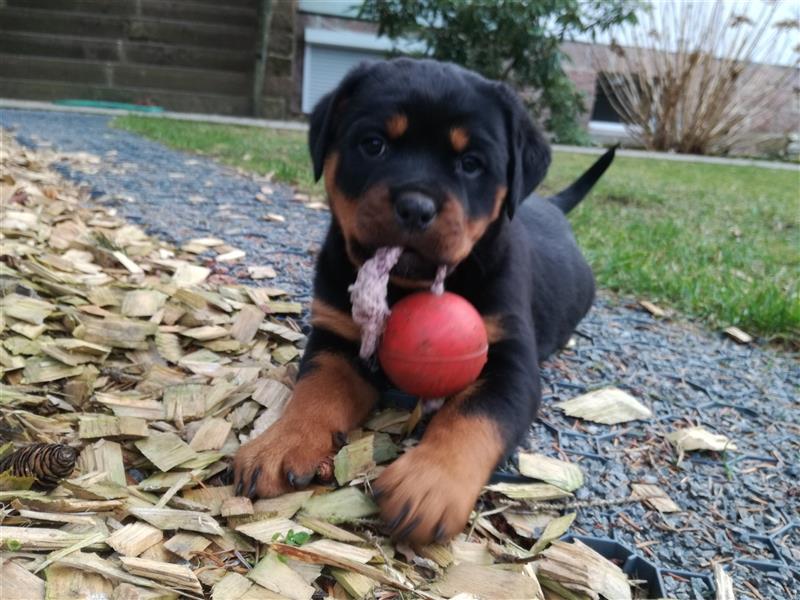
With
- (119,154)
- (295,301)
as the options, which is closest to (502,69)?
(119,154)

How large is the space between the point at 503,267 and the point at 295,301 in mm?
1098

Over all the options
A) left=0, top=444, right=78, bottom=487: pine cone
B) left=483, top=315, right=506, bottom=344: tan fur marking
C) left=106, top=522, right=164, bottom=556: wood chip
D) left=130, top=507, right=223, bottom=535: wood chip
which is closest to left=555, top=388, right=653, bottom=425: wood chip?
left=483, top=315, right=506, bottom=344: tan fur marking

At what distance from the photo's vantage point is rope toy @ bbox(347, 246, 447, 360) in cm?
197

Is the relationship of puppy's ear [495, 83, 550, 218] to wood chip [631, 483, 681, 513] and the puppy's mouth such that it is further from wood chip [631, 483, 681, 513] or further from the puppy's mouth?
wood chip [631, 483, 681, 513]

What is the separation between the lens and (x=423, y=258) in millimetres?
1972

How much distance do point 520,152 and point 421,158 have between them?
1.22ft

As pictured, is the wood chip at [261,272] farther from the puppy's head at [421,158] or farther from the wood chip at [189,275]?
the puppy's head at [421,158]

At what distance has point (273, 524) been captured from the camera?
1.62 m

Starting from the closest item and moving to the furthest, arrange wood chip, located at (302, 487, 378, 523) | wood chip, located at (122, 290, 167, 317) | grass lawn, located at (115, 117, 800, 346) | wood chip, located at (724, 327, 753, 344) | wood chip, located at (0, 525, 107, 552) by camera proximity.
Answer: wood chip, located at (0, 525, 107, 552), wood chip, located at (302, 487, 378, 523), wood chip, located at (122, 290, 167, 317), wood chip, located at (724, 327, 753, 344), grass lawn, located at (115, 117, 800, 346)

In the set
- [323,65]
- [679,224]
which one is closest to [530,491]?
[679,224]

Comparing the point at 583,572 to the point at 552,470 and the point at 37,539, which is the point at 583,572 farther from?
the point at 37,539

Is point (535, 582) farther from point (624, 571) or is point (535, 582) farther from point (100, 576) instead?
point (100, 576)

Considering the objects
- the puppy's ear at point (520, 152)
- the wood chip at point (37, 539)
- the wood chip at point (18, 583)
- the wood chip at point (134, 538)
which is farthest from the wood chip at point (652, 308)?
the wood chip at point (18, 583)

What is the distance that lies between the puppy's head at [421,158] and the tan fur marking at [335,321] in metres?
0.18
